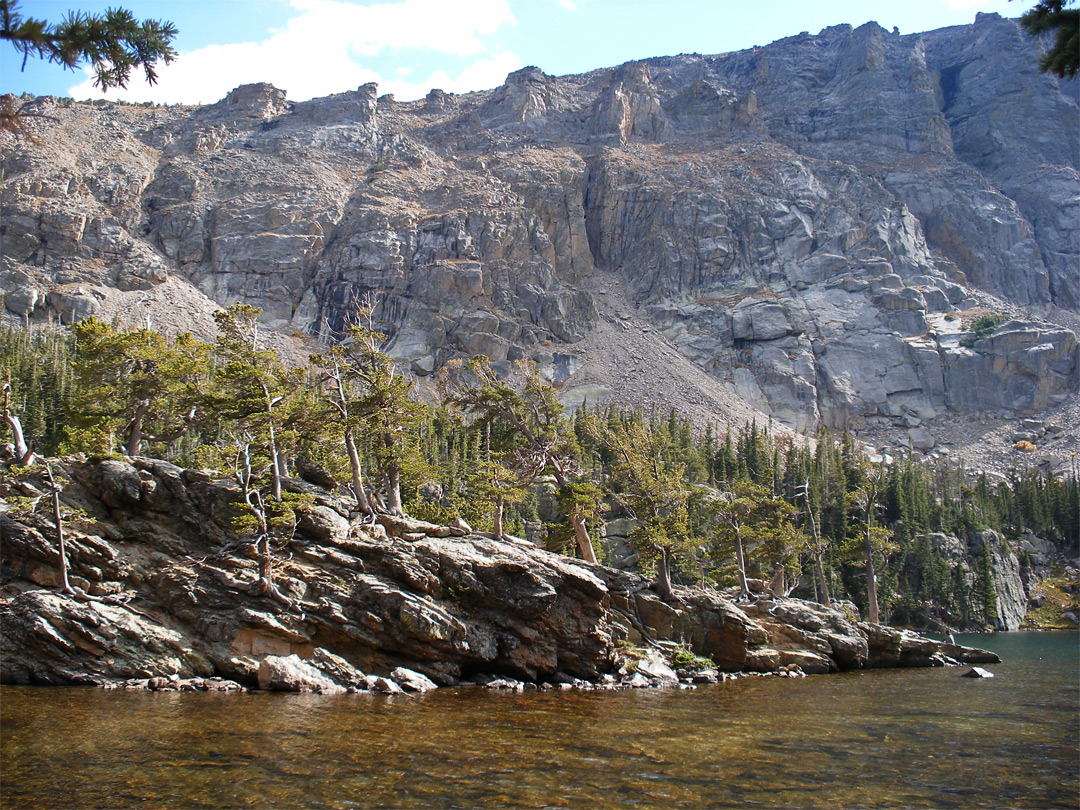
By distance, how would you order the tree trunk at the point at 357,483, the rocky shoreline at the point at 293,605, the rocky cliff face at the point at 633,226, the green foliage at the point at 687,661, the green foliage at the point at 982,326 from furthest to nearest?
1. the green foliage at the point at 982,326
2. the rocky cliff face at the point at 633,226
3. the green foliage at the point at 687,661
4. the tree trunk at the point at 357,483
5. the rocky shoreline at the point at 293,605

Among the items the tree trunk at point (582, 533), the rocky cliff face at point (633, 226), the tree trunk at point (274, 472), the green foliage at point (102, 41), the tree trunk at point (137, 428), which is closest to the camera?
the green foliage at point (102, 41)

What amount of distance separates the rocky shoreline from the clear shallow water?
2.45 meters

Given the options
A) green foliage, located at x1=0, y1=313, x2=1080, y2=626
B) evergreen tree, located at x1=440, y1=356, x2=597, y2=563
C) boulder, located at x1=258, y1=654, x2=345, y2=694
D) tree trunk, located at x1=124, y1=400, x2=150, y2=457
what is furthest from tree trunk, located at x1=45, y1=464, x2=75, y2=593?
evergreen tree, located at x1=440, y1=356, x2=597, y2=563

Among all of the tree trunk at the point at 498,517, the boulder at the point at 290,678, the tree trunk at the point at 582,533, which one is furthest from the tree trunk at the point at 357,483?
the tree trunk at the point at 582,533

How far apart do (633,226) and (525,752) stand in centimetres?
15859

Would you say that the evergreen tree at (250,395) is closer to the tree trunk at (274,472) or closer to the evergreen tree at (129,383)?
the tree trunk at (274,472)

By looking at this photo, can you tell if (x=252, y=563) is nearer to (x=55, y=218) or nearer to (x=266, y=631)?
(x=266, y=631)

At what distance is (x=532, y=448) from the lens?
114 feet

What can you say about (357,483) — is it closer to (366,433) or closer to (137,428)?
(366,433)

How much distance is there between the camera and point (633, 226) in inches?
6462

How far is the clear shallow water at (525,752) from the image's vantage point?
11289mm

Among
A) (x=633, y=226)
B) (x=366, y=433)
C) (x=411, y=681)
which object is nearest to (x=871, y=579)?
(x=411, y=681)

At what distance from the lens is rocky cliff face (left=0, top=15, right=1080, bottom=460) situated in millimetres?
130750

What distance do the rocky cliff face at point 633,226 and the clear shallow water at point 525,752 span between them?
346 feet
